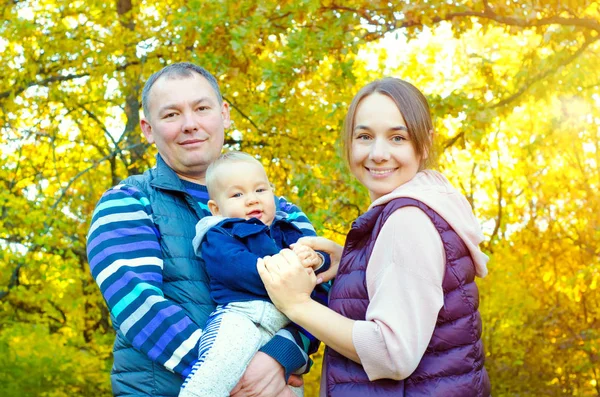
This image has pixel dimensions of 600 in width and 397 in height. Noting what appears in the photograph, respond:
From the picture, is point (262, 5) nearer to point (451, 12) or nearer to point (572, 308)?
point (451, 12)

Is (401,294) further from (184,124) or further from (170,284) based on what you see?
(184,124)

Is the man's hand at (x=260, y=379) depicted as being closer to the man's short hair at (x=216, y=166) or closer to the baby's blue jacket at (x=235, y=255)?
the baby's blue jacket at (x=235, y=255)

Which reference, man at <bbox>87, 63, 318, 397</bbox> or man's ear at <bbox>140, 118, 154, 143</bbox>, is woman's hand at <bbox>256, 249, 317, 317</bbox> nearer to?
man at <bbox>87, 63, 318, 397</bbox>

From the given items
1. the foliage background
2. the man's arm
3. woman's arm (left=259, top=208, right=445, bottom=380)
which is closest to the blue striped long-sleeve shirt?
the man's arm

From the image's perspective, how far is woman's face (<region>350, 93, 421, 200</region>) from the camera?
2.53m

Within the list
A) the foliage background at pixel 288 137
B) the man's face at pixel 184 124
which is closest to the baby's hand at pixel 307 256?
the man's face at pixel 184 124

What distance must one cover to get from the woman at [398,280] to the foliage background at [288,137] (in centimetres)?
454

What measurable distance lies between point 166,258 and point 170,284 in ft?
0.31

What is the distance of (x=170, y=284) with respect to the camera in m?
2.71

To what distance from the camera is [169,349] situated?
254cm

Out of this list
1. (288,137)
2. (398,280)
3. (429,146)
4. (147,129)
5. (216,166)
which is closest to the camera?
(398,280)

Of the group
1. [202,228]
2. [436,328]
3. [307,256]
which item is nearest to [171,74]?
[202,228]

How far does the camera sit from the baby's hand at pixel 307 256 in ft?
8.54

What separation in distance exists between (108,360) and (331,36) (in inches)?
235
